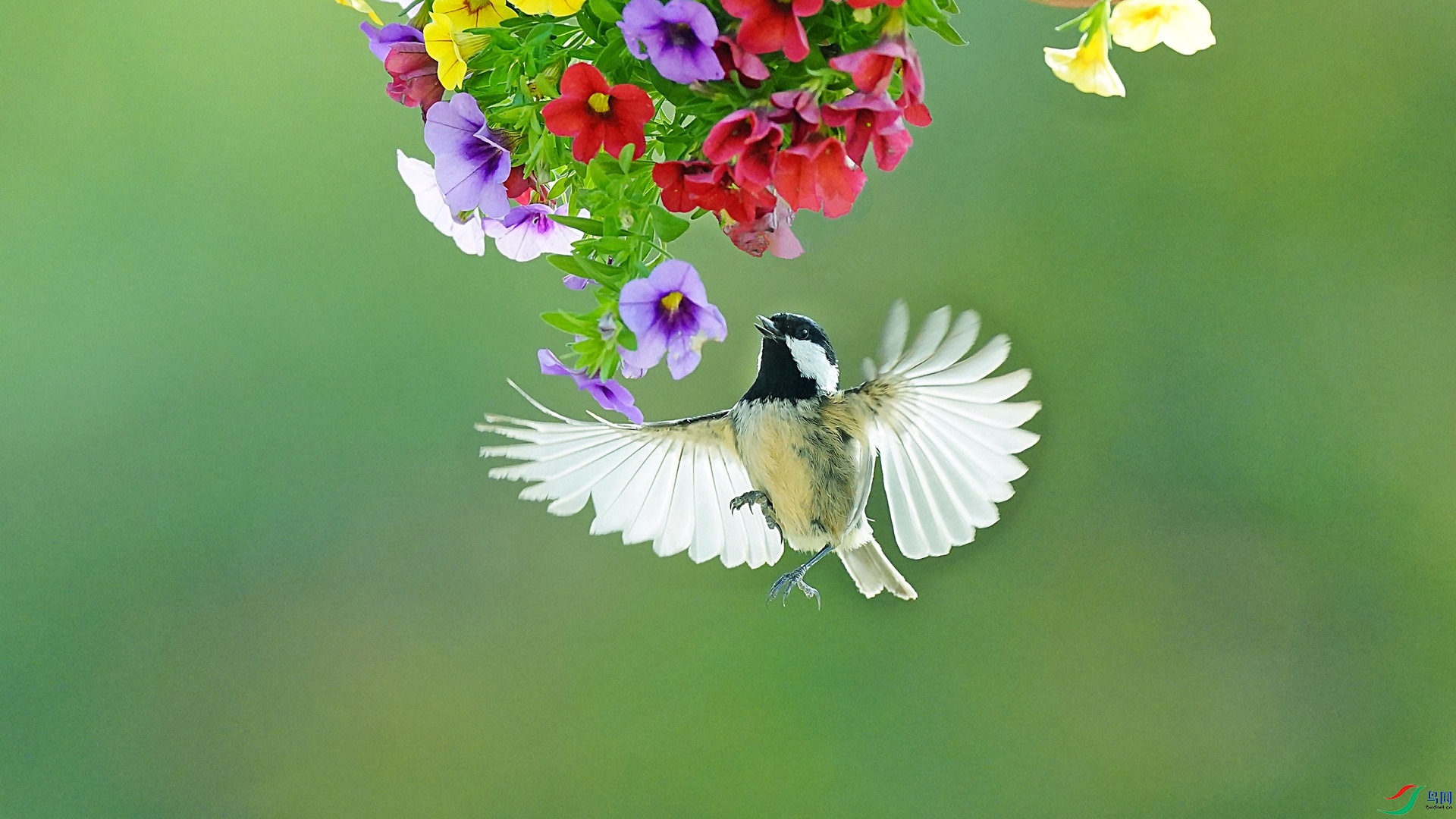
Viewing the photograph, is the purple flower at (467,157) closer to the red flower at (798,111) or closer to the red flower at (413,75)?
the red flower at (413,75)

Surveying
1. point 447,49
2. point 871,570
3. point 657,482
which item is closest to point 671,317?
point 447,49

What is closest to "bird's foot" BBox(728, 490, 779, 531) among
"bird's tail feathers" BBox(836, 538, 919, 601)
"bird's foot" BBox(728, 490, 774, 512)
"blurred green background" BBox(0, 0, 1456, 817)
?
"bird's foot" BBox(728, 490, 774, 512)

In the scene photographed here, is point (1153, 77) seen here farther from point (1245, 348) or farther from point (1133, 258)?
point (1245, 348)

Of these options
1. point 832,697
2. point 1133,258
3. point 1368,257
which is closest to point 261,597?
point 832,697

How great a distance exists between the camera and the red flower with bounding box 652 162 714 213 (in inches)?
28.9

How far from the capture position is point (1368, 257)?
10.6 ft

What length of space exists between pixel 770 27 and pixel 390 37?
11.1 inches

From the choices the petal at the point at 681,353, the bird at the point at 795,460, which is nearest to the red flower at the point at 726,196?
the petal at the point at 681,353

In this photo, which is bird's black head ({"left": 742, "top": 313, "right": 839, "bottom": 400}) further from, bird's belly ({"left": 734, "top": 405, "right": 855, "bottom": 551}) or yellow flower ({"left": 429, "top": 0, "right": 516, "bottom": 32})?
yellow flower ({"left": 429, "top": 0, "right": 516, "bottom": 32})

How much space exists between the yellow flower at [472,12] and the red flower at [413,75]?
0.10 feet

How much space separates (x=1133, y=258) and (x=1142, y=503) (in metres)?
0.69

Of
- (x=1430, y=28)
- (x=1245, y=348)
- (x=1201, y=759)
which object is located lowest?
(x=1201, y=759)

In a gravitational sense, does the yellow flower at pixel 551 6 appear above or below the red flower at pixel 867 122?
below

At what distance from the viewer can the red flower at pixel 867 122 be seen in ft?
2.21
